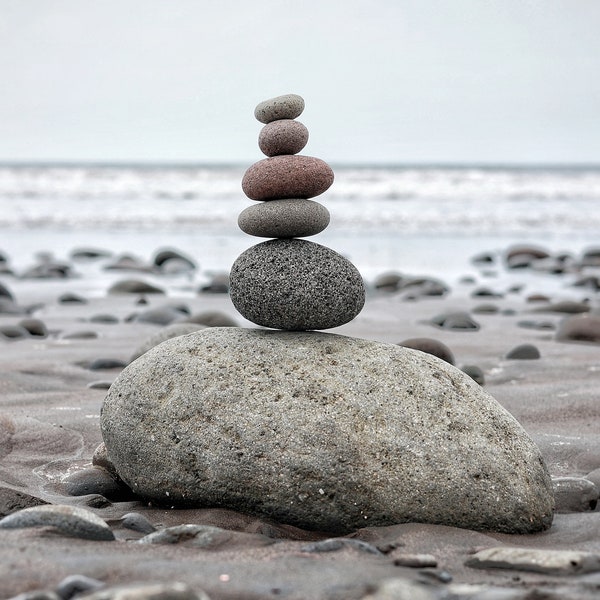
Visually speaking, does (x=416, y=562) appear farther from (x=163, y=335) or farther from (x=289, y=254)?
(x=163, y=335)

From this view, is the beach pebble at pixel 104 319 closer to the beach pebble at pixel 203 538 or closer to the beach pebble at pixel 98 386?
the beach pebble at pixel 98 386

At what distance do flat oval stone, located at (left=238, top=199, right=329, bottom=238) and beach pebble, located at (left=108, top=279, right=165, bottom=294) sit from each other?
6344mm

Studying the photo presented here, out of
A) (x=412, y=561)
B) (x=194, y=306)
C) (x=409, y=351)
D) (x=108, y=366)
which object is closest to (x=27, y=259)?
(x=194, y=306)

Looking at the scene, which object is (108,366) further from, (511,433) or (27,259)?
(27,259)

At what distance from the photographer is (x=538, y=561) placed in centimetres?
233

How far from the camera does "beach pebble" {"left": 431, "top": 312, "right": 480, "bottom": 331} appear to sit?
24.6 feet

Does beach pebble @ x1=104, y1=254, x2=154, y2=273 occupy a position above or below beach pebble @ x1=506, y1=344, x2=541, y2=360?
above

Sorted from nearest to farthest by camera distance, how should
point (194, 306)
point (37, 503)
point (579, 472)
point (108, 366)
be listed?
1. point (37, 503)
2. point (579, 472)
3. point (108, 366)
4. point (194, 306)

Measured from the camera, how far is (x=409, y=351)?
3.47m

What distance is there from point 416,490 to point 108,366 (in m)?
3.18

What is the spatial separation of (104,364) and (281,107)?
8.51 feet

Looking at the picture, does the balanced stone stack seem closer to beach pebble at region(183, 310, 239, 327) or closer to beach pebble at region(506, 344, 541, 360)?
beach pebble at region(506, 344, 541, 360)

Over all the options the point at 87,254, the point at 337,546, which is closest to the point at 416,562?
the point at 337,546

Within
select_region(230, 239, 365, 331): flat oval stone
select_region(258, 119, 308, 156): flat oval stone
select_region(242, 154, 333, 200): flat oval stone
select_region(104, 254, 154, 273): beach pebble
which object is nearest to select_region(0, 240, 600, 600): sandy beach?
select_region(230, 239, 365, 331): flat oval stone
